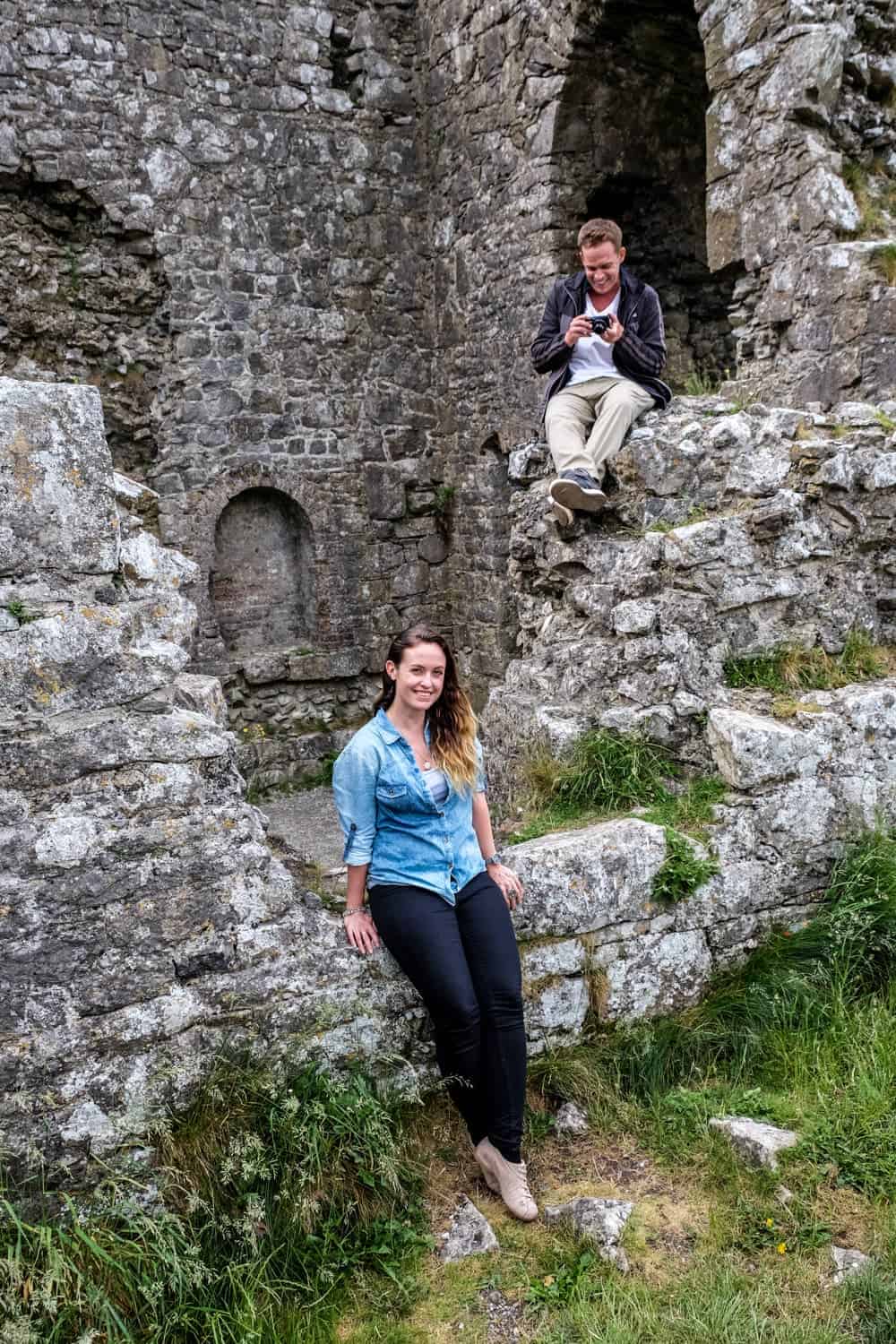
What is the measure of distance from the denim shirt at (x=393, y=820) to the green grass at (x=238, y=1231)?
0.57 meters

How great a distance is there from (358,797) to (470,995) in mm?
608

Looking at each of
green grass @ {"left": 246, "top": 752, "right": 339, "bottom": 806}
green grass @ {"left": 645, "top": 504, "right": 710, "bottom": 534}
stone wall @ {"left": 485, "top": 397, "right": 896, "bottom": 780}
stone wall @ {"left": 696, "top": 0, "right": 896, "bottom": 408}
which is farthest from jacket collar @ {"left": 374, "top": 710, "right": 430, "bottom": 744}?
green grass @ {"left": 246, "top": 752, "right": 339, "bottom": 806}

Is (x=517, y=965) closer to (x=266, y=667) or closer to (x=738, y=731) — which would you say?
(x=738, y=731)

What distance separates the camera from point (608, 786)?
146 inches

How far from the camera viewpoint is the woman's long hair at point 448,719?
302 centimetres

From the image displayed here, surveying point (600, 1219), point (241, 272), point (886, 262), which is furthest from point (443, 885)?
point (241, 272)

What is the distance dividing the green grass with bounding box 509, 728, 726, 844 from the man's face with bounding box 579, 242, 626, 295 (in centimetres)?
223

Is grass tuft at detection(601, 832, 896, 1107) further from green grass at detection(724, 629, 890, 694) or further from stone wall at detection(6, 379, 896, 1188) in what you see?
green grass at detection(724, 629, 890, 694)

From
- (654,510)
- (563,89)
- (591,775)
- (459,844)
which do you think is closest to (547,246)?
(563,89)

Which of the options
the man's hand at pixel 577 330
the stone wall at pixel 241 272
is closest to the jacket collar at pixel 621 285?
the man's hand at pixel 577 330

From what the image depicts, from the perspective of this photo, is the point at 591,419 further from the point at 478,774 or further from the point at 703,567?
the point at 478,774

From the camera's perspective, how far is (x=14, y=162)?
26.5 ft

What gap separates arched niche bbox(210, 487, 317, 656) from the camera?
9430 mm

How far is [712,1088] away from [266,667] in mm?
6949
